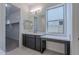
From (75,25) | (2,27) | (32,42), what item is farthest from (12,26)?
(75,25)

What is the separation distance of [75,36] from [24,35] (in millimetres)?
858

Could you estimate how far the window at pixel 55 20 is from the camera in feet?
5.03

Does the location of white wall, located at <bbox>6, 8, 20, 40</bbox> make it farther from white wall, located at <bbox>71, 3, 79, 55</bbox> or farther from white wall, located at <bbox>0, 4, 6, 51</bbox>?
white wall, located at <bbox>71, 3, 79, 55</bbox>

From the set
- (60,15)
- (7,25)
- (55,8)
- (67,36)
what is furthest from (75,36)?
(7,25)

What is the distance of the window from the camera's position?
153cm

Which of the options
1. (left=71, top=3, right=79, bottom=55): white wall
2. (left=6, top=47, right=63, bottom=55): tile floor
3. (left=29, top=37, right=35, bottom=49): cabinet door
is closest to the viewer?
(left=71, top=3, right=79, bottom=55): white wall

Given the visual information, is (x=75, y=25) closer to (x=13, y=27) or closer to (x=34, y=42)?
(x=34, y=42)

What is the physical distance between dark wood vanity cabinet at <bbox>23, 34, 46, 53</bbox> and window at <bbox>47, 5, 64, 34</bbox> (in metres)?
0.25

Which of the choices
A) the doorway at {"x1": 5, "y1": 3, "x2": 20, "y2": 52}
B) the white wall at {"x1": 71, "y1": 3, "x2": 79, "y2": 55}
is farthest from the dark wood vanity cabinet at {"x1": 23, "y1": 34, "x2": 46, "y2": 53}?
the white wall at {"x1": 71, "y1": 3, "x2": 79, "y2": 55}

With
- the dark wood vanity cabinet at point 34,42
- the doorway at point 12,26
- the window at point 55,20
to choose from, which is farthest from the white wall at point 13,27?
the window at point 55,20

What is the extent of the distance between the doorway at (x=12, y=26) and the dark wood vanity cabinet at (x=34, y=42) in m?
0.16

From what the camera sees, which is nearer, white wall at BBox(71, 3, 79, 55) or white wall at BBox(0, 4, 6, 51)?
white wall at BBox(71, 3, 79, 55)

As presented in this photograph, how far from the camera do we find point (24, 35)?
160 centimetres
